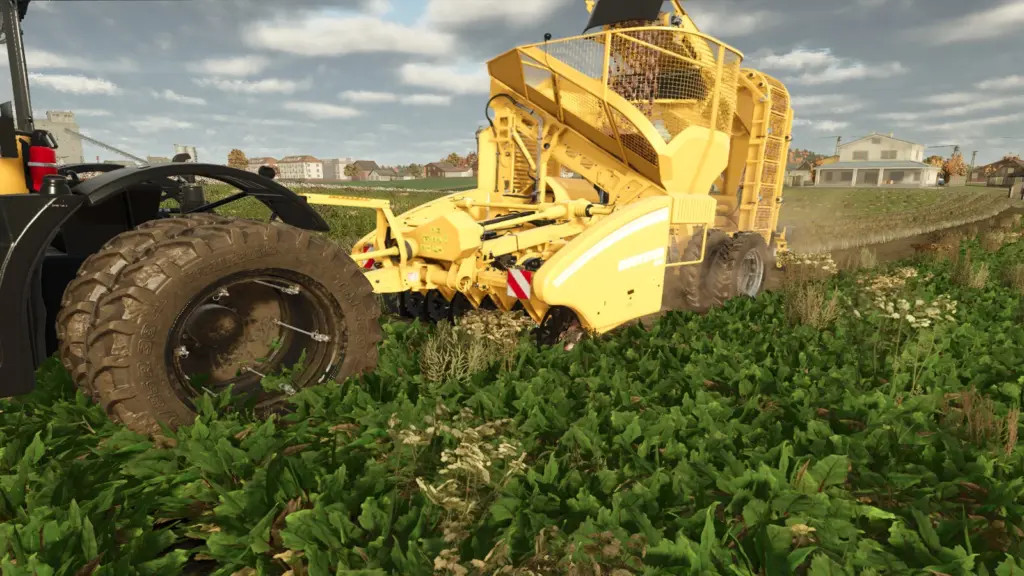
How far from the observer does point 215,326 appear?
9.43 ft

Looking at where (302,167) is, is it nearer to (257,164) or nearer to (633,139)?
(257,164)

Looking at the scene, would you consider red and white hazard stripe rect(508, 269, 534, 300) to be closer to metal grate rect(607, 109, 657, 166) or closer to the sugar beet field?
the sugar beet field

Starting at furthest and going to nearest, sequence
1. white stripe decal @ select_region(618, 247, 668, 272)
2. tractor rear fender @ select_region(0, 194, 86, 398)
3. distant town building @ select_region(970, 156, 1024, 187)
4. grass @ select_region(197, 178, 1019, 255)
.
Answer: distant town building @ select_region(970, 156, 1024, 187), grass @ select_region(197, 178, 1019, 255), white stripe decal @ select_region(618, 247, 668, 272), tractor rear fender @ select_region(0, 194, 86, 398)

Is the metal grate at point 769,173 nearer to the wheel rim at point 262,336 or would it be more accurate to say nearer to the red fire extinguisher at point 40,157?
the wheel rim at point 262,336

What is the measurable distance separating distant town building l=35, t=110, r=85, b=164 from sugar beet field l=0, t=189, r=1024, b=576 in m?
1.24

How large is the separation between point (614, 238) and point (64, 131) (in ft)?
11.4

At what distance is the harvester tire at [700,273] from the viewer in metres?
5.07

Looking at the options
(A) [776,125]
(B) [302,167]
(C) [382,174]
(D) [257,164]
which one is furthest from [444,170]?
(A) [776,125]

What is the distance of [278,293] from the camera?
3061 mm

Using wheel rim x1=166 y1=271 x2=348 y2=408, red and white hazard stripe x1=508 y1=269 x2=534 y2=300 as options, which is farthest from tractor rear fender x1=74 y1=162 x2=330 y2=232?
red and white hazard stripe x1=508 y1=269 x2=534 y2=300

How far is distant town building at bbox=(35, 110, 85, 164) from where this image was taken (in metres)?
2.91

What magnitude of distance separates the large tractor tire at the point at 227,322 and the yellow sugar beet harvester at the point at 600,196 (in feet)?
2.61

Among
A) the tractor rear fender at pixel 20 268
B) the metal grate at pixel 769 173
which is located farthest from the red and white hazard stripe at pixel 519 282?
the metal grate at pixel 769 173

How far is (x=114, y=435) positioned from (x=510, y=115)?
14.3ft
